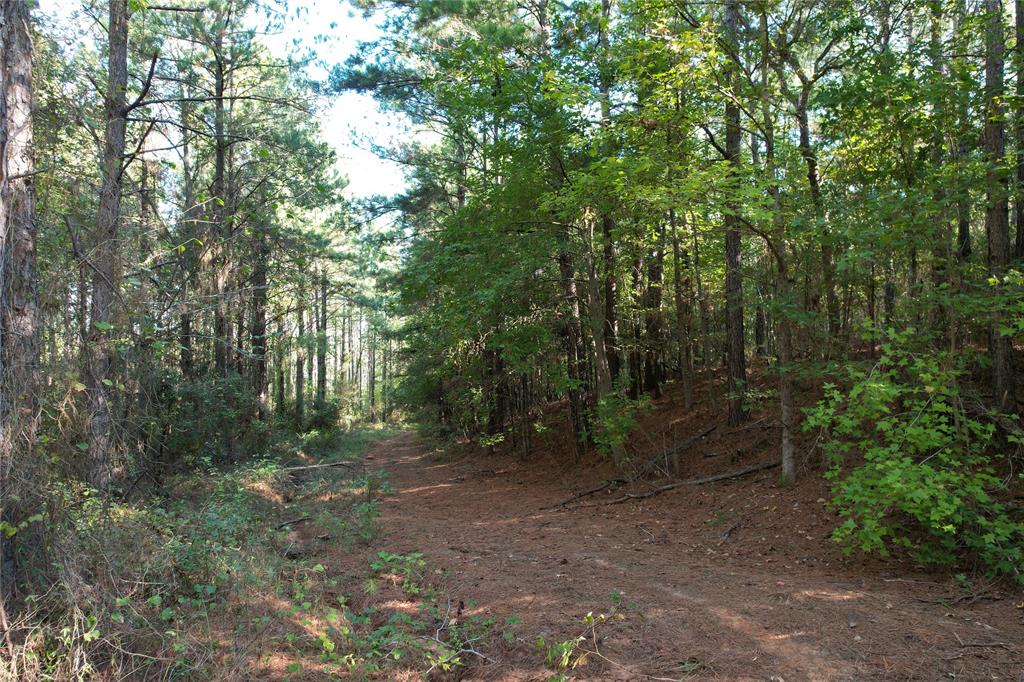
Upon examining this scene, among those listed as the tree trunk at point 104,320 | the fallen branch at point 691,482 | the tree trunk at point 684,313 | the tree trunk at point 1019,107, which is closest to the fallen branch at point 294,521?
the tree trunk at point 104,320

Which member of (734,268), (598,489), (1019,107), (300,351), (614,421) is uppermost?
(1019,107)

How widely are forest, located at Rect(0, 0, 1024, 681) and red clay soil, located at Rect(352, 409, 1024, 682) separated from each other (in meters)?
0.04

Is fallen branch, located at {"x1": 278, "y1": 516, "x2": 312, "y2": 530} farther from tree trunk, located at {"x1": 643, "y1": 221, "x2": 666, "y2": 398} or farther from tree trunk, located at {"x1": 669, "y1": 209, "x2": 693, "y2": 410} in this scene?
tree trunk, located at {"x1": 669, "y1": 209, "x2": 693, "y2": 410}

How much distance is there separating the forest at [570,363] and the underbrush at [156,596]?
0.03 meters

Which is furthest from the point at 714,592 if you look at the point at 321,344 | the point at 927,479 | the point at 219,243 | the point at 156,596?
the point at 321,344

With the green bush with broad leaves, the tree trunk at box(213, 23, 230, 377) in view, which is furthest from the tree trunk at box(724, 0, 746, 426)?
the tree trunk at box(213, 23, 230, 377)

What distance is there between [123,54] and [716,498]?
1093 cm

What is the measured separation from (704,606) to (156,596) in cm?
428

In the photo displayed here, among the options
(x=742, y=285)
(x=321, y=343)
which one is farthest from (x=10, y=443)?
(x=321, y=343)

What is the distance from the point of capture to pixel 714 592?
545 centimetres

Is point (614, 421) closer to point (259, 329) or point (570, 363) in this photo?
point (570, 363)

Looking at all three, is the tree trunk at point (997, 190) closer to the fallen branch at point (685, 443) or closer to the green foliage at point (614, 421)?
the fallen branch at point (685, 443)

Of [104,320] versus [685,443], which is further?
[685,443]

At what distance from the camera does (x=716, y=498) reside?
9.31 metres
